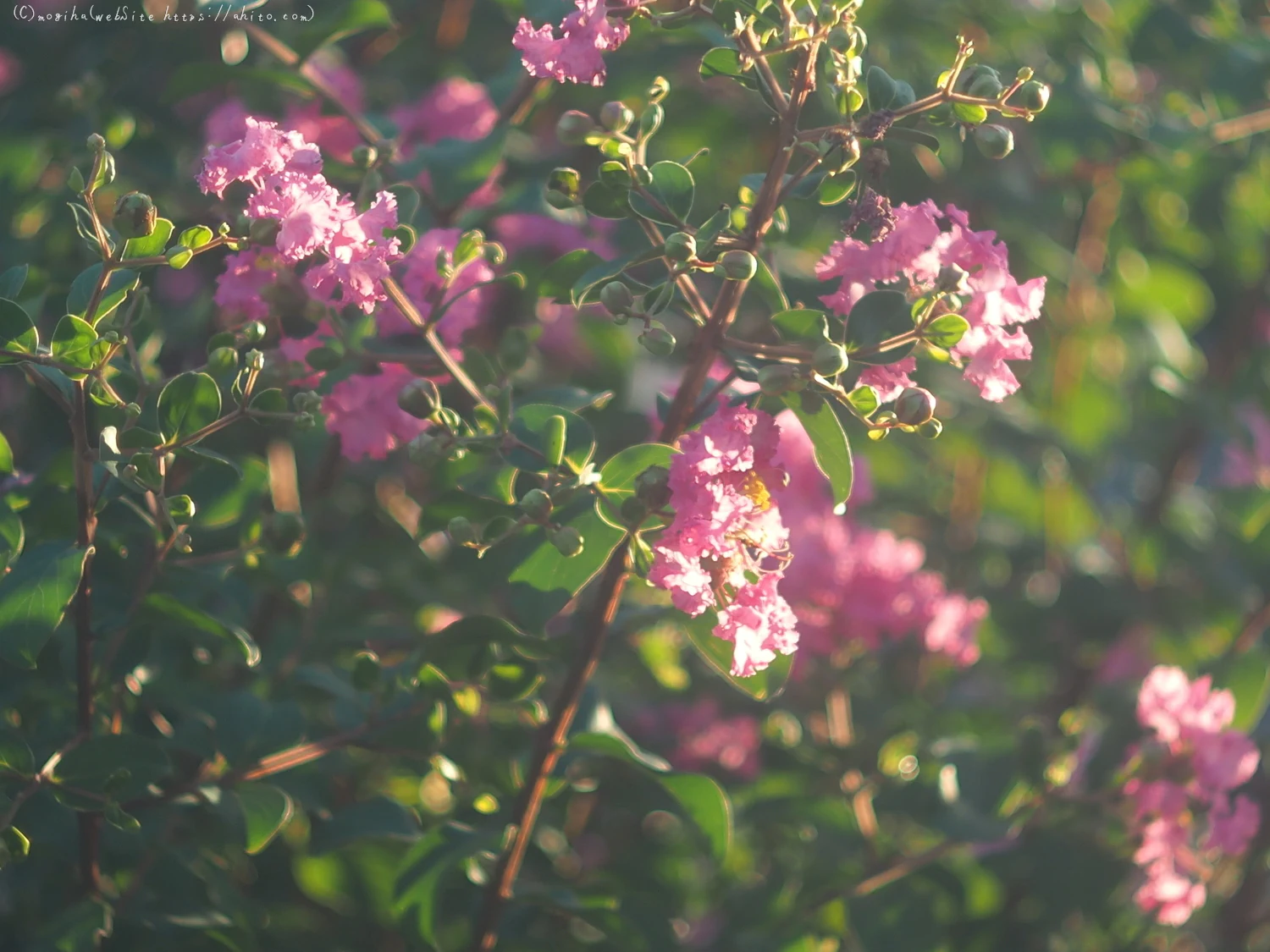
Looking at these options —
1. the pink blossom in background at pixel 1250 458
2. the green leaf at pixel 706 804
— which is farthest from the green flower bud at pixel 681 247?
the pink blossom in background at pixel 1250 458

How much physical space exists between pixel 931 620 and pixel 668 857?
1.49ft

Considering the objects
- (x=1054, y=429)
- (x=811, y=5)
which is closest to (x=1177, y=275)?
(x=1054, y=429)

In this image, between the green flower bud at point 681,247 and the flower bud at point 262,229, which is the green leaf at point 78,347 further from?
the green flower bud at point 681,247

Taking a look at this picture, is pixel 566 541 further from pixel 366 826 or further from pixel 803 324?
pixel 366 826

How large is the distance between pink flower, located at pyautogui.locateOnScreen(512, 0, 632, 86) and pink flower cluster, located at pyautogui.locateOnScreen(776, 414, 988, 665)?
688 mm

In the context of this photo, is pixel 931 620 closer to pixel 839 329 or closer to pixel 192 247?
pixel 839 329

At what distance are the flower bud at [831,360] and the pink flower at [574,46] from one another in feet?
0.84

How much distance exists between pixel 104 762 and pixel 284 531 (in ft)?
0.74

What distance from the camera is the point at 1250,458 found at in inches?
76.0

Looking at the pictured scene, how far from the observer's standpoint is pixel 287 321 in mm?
1101

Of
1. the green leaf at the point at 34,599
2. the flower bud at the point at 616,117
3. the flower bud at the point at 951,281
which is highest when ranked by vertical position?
the flower bud at the point at 616,117

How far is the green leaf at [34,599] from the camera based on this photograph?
0.80 m

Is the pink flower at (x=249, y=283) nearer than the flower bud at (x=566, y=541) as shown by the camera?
No

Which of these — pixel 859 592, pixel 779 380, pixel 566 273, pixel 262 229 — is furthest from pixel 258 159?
pixel 859 592
